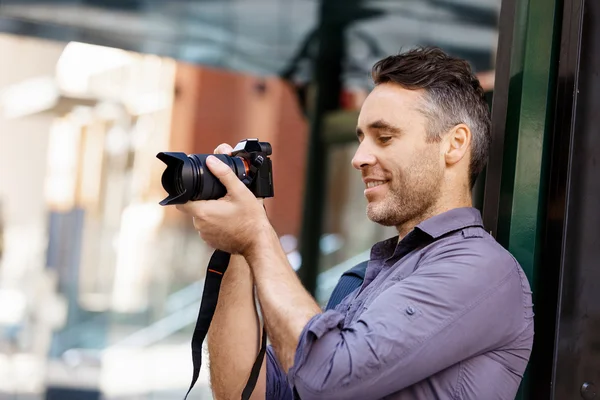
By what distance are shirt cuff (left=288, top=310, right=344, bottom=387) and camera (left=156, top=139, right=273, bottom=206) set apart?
311 millimetres

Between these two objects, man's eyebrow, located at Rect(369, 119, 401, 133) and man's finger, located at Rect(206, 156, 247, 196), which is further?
man's eyebrow, located at Rect(369, 119, 401, 133)

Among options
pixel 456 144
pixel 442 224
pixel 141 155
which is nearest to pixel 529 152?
pixel 456 144

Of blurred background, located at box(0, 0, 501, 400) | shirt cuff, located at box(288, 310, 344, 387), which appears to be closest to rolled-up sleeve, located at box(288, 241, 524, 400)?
shirt cuff, located at box(288, 310, 344, 387)

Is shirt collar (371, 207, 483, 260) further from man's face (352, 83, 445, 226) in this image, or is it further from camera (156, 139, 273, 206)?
camera (156, 139, 273, 206)

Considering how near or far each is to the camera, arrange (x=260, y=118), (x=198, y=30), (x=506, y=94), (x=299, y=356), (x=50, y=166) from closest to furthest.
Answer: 1. (x=299, y=356)
2. (x=506, y=94)
3. (x=198, y=30)
4. (x=50, y=166)
5. (x=260, y=118)

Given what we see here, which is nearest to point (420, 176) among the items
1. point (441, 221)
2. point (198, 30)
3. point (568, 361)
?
point (441, 221)

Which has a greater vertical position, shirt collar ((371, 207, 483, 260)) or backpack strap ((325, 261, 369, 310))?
shirt collar ((371, 207, 483, 260))

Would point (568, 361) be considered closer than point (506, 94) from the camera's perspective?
Yes

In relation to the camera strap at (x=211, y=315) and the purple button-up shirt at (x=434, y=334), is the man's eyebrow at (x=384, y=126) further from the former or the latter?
the camera strap at (x=211, y=315)

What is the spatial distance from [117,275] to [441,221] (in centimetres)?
624

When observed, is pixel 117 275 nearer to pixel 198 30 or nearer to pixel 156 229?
pixel 156 229

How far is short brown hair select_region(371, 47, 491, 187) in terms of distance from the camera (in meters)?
1.75

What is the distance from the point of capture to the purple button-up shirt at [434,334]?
1.39 m

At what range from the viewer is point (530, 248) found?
1.76 m
